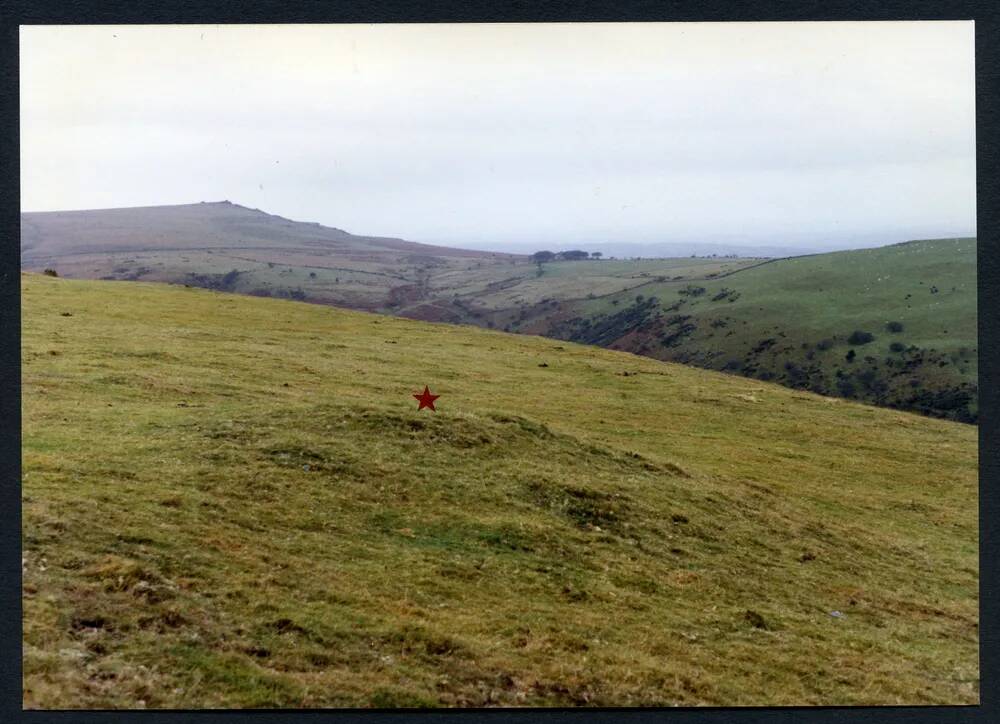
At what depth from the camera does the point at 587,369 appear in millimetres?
47625

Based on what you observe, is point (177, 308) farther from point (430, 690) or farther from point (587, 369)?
point (430, 690)

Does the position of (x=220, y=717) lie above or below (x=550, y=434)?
below

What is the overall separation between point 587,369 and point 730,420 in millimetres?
10362

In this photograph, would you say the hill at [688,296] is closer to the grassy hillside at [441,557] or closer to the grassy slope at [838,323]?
the grassy slope at [838,323]

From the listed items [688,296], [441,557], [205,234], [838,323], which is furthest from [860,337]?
[205,234]

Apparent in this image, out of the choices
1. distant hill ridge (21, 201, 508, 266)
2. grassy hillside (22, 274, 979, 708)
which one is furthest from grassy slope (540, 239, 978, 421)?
grassy hillside (22, 274, 979, 708)

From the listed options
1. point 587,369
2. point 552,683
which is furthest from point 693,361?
point 552,683

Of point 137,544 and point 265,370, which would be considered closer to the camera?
point 137,544

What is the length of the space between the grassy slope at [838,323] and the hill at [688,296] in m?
0.23

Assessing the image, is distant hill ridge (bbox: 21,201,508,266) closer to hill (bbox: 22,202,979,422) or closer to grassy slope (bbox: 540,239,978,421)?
hill (bbox: 22,202,979,422)

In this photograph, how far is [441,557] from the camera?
57.3 ft

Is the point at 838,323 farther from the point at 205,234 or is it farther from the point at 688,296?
the point at 205,234

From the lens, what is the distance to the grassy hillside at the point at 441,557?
13.6m

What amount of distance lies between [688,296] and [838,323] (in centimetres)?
2265
